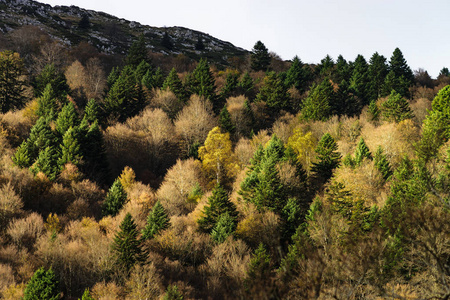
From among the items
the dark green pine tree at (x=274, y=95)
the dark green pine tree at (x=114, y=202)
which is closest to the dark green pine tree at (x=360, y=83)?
the dark green pine tree at (x=274, y=95)

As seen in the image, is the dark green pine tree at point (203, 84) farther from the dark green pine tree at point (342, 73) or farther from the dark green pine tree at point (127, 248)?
the dark green pine tree at point (127, 248)

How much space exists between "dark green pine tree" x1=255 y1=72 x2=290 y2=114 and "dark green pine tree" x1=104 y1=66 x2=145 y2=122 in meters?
27.9

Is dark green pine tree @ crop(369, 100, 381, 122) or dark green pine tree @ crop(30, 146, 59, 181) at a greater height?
dark green pine tree @ crop(369, 100, 381, 122)

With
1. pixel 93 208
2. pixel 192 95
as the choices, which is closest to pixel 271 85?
pixel 192 95

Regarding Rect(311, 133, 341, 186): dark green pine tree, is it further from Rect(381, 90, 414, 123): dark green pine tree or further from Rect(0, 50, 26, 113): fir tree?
Rect(0, 50, 26, 113): fir tree

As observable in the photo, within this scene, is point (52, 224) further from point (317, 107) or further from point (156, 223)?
point (317, 107)

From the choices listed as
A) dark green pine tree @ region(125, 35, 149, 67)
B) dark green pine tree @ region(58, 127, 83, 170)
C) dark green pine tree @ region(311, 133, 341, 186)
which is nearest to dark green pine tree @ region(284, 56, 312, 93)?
dark green pine tree @ region(311, 133, 341, 186)

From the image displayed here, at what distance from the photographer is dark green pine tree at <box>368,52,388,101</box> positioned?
8412 cm

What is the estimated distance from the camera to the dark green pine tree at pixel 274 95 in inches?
2933

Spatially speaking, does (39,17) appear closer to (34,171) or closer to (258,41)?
(258,41)

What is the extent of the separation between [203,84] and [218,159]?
1067 inches

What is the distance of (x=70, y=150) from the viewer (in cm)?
4969

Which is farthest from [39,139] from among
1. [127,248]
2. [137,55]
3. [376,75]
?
[376,75]

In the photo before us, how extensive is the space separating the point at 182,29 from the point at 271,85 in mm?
135448
